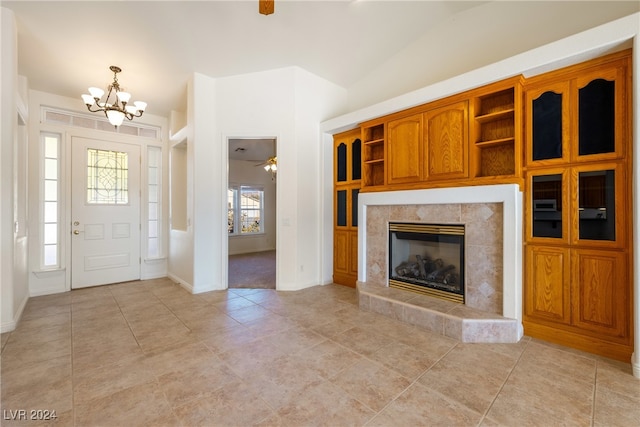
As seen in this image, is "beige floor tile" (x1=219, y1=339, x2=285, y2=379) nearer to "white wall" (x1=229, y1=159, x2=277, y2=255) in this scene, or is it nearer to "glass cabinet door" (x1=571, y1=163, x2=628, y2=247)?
"glass cabinet door" (x1=571, y1=163, x2=628, y2=247)

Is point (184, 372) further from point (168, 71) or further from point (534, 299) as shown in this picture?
point (168, 71)

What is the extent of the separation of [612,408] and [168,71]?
5605mm

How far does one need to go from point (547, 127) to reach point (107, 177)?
621cm

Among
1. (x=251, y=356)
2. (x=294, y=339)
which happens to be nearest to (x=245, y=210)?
(x=294, y=339)

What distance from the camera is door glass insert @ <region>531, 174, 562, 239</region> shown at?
2.55 meters

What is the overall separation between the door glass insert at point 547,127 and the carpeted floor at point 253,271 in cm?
381

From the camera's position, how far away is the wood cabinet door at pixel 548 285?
2523mm

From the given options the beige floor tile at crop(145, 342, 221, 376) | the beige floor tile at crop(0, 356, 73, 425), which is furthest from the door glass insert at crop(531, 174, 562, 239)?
the beige floor tile at crop(0, 356, 73, 425)

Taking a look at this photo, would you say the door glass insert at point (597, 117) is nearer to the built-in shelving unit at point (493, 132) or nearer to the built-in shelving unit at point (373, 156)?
the built-in shelving unit at point (493, 132)

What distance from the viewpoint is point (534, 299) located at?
269cm

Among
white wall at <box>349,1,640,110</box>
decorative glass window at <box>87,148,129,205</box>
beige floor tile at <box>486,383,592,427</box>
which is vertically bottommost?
beige floor tile at <box>486,383,592,427</box>

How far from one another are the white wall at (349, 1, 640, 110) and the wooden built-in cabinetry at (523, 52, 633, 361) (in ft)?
2.38

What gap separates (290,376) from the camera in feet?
6.70

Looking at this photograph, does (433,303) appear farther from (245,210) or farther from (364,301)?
(245,210)
